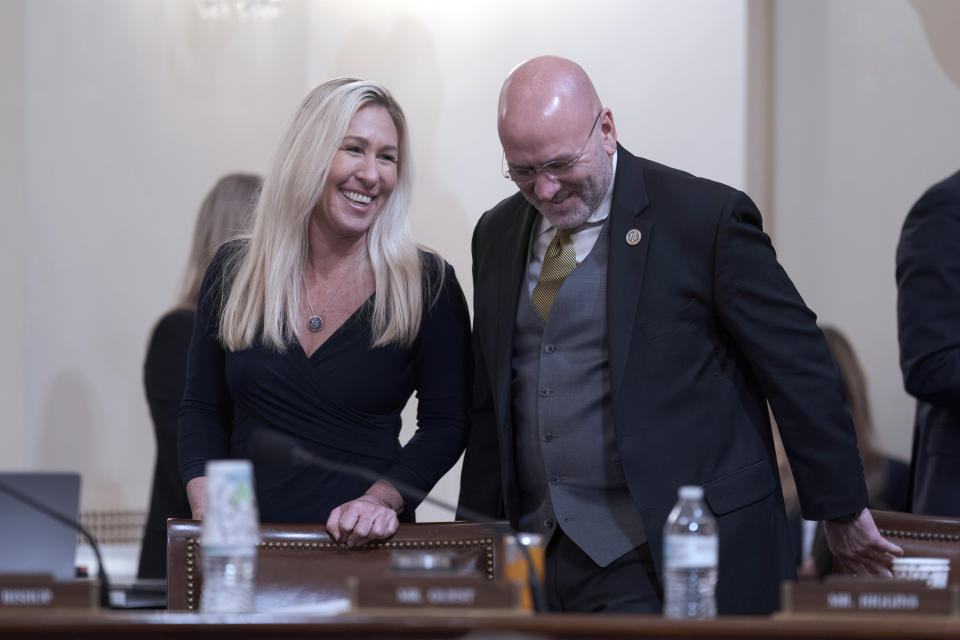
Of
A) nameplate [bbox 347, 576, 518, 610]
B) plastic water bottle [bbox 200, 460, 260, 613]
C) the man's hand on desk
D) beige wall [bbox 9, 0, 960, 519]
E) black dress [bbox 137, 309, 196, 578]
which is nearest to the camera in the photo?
nameplate [bbox 347, 576, 518, 610]

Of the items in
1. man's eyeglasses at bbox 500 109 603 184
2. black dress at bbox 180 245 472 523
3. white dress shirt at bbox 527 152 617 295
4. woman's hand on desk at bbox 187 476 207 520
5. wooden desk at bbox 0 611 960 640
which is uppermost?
man's eyeglasses at bbox 500 109 603 184

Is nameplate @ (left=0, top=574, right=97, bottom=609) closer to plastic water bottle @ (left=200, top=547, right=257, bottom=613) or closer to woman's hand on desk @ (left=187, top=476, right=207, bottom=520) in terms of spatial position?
plastic water bottle @ (left=200, top=547, right=257, bottom=613)

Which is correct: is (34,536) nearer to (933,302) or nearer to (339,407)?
(339,407)

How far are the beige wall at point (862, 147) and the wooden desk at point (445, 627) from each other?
8.78ft

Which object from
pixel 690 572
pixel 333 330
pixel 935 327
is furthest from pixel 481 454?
pixel 935 327

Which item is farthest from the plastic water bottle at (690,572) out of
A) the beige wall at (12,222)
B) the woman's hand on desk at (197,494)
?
the beige wall at (12,222)

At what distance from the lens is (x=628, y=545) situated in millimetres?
2408

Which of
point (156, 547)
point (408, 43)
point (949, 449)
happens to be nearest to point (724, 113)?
point (408, 43)

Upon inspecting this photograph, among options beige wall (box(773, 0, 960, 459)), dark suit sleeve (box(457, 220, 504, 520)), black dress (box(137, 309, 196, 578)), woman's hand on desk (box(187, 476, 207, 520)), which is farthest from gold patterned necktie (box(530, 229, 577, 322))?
beige wall (box(773, 0, 960, 459))

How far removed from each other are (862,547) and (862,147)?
2.13 meters

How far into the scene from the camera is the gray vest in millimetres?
2439

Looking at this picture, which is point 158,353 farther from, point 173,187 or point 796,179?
point 796,179

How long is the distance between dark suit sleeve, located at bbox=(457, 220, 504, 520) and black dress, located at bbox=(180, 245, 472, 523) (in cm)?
4

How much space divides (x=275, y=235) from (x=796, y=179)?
216 cm
